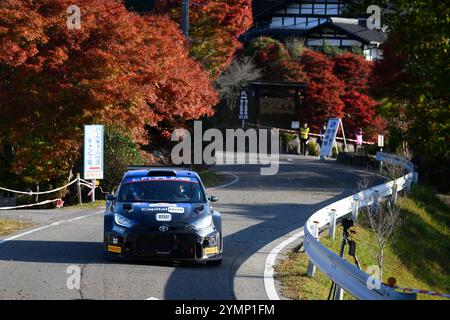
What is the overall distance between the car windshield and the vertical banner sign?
2477 cm

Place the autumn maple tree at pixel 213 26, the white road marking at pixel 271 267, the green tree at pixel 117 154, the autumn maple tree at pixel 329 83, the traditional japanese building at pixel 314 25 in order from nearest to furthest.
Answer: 1. the white road marking at pixel 271 267
2. the green tree at pixel 117 154
3. the autumn maple tree at pixel 213 26
4. the autumn maple tree at pixel 329 83
5. the traditional japanese building at pixel 314 25

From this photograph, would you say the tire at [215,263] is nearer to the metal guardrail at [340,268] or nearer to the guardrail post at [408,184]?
the metal guardrail at [340,268]

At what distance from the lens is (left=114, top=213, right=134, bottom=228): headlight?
38.9 ft

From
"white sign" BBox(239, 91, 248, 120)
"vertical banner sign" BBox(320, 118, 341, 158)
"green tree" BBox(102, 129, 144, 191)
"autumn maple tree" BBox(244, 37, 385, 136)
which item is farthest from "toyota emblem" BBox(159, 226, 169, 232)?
"autumn maple tree" BBox(244, 37, 385, 136)

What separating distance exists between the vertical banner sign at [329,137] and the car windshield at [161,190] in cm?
2477

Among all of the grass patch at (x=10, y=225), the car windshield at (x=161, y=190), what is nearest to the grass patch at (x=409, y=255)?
the car windshield at (x=161, y=190)

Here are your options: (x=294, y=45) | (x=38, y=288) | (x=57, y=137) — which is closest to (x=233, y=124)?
(x=294, y=45)

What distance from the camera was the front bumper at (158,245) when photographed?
460 inches

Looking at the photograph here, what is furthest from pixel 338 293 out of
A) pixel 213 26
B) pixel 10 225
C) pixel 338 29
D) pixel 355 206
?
pixel 338 29

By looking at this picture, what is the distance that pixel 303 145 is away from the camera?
43.4 metres

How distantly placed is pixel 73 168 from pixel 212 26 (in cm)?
1295

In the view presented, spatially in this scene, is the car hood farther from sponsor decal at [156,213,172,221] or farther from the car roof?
the car roof

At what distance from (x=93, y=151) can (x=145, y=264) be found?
10664 millimetres

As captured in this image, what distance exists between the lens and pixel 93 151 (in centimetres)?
2214
